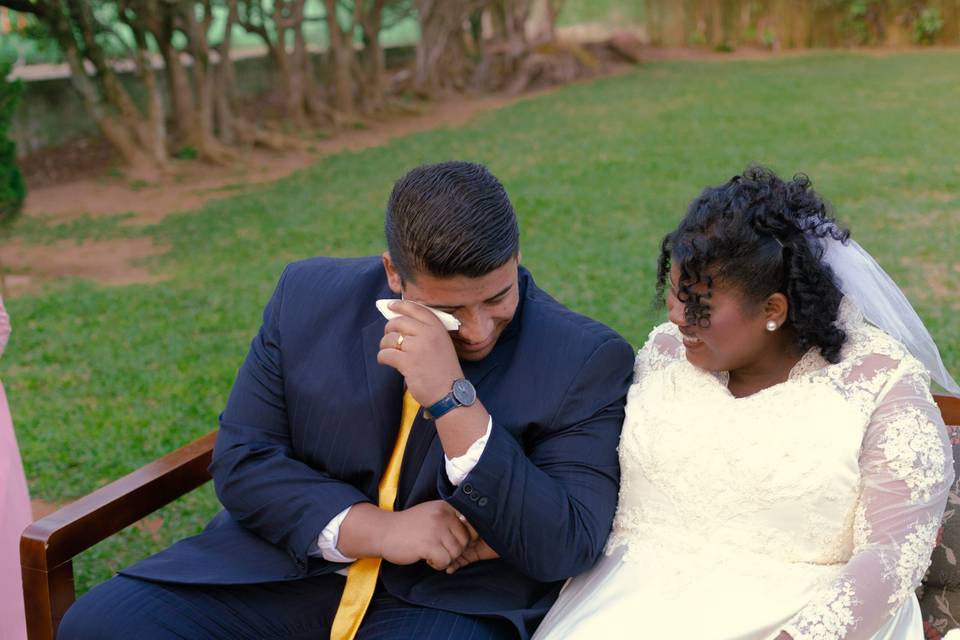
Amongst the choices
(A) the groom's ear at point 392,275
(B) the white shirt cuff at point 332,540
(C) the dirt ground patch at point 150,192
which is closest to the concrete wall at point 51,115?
(C) the dirt ground patch at point 150,192

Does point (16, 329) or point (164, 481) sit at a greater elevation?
point (164, 481)

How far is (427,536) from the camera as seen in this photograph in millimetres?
2807

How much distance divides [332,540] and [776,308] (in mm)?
1288

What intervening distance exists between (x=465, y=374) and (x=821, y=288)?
0.93 meters

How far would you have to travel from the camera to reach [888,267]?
9.02 meters

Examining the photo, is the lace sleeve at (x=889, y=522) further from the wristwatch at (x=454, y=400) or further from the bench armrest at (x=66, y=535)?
the bench armrest at (x=66, y=535)

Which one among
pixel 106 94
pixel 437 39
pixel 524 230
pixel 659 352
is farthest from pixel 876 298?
pixel 437 39

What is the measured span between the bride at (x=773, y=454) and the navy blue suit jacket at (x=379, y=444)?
0.41 feet

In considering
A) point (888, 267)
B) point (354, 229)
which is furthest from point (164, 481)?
point (354, 229)

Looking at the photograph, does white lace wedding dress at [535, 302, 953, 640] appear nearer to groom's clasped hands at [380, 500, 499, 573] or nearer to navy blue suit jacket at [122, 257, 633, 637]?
navy blue suit jacket at [122, 257, 633, 637]

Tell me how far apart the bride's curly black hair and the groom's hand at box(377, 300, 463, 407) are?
60cm

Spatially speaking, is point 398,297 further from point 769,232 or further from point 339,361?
point 769,232

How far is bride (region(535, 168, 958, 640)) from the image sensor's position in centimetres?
261

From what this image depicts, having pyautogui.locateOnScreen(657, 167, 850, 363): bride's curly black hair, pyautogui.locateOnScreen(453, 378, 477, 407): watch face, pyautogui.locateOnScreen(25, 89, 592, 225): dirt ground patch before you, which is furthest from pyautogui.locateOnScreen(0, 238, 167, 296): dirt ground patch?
pyautogui.locateOnScreen(657, 167, 850, 363): bride's curly black hair
